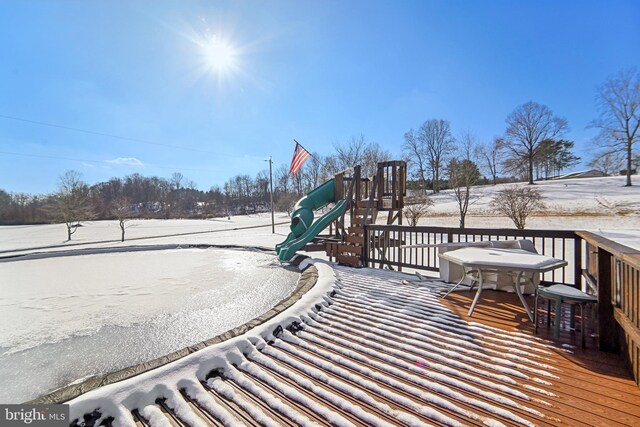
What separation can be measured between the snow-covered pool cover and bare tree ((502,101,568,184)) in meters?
32.6

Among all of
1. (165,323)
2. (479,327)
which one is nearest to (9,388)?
(165,323)

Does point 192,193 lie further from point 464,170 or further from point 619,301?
point 619,301

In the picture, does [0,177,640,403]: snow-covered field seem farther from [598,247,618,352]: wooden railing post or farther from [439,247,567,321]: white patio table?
[598,247,618,352]: wooden railing post

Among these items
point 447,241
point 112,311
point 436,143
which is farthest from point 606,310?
point 436,143

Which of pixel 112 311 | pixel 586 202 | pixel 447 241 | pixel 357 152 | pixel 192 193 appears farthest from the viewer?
pixel 192 193

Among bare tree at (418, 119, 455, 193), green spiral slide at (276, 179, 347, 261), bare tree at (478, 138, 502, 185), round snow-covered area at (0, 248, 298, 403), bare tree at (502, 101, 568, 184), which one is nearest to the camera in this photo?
round snow-covered area at (0, 248, 298, 403)

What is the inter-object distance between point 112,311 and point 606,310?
5.56 metres

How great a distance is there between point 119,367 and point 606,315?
410 cm

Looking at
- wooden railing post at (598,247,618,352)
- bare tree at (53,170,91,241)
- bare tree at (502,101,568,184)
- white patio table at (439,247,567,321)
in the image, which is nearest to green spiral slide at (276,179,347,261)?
white patio table at (439,247,567,321)

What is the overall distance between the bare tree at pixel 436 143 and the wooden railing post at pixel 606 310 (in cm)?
3350

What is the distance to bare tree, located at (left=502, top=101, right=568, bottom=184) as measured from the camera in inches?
1048

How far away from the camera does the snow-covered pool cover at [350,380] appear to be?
1.42 meters

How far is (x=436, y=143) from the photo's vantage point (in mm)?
34000

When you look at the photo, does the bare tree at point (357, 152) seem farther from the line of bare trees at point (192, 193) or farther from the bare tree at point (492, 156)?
the bare tree at point (492, 156)
